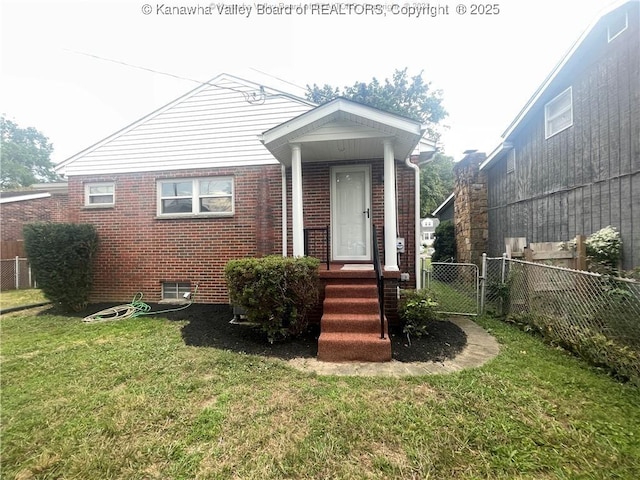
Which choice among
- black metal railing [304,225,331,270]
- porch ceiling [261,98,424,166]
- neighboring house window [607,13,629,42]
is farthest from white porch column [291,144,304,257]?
neighboring house window [607,13,629,42]

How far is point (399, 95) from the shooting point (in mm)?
18453

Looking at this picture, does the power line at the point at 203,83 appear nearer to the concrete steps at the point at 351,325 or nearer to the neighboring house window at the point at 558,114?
the concrete steps at the point at 351,325

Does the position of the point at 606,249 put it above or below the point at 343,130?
below

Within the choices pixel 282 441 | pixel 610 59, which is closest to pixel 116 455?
pixel 282 441

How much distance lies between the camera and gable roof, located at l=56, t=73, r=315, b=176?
Result: 251 inches

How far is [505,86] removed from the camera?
28.7 ft

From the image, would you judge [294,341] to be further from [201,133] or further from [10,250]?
[10,250]

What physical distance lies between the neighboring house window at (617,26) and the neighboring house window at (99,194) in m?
10.6

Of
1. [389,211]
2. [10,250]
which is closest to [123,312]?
[389,211]

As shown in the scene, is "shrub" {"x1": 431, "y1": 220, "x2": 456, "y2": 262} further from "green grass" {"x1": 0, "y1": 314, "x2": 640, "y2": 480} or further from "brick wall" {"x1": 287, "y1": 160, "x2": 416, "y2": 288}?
"green grass" {"x1": 0, "y1": 314, "x2": 640, "y2": 480}

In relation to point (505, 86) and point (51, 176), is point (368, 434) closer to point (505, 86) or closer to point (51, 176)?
point (505, 86)

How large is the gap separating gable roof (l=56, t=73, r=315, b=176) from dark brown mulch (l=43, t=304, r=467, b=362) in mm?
3683

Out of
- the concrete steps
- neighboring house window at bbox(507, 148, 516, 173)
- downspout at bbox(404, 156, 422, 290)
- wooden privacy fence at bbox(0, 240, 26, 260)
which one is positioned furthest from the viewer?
wooden privacy fence at bbox(0, 240, 26, 260)

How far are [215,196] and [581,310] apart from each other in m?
6.86
